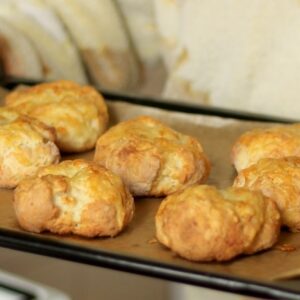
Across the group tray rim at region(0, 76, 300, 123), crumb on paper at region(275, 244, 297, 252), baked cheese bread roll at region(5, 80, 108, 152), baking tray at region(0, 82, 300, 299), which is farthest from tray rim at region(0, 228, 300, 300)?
tray rim at region(0, 76, 300, 123)

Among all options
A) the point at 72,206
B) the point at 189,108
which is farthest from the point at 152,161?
the point at 189,108

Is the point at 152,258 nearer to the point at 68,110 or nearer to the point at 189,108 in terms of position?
the point at 68,110

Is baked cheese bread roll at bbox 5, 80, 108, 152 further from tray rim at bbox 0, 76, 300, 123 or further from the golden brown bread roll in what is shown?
the golden brown bread roll

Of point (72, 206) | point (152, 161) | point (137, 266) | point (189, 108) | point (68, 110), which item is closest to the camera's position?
point (137, 266)

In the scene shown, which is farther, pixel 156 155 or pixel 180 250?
pixel 156 155

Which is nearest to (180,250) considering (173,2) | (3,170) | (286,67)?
(3,170)

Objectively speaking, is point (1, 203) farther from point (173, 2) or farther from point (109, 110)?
point (173, 2)
